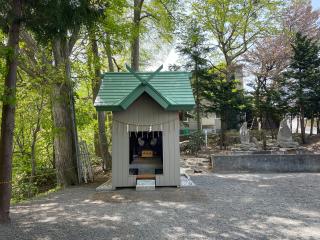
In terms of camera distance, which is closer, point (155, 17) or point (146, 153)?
point (146, 153)

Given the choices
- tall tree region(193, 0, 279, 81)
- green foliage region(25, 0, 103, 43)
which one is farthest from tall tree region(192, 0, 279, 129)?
green foliage region(25, 0, 103, 43)

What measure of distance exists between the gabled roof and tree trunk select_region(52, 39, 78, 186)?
1.59 meters

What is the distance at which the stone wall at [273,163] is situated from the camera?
10.4 metres

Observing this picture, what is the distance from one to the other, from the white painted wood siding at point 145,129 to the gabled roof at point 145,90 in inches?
16.7

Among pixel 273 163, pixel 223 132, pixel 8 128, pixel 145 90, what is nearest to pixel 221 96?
pixel 223 132

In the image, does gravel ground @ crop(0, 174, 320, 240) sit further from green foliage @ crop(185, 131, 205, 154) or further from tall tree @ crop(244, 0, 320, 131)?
tall tree @ crop(244, 0, 320, 131)

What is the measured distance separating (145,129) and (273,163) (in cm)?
566

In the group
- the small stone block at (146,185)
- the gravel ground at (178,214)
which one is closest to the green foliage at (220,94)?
the gravel ground at (178,214)

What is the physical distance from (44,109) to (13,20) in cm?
601

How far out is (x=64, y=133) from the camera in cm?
928

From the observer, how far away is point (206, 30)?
20.6 metres

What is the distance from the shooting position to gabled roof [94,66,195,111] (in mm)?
7633

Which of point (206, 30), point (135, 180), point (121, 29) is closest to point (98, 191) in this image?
point (135, 180)

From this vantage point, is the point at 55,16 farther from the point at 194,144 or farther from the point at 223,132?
the point at 223,132
